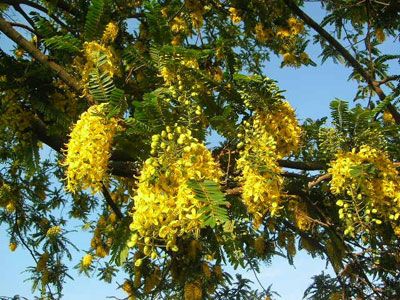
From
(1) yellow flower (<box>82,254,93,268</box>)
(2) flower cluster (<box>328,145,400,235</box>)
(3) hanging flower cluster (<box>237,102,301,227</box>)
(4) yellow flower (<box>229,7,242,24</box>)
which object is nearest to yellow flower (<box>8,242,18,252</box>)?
(1) yellow flower (<box>82,254,93,268</box>)

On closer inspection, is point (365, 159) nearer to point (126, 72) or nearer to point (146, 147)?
point (146, 147)

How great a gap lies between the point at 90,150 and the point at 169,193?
63 cm

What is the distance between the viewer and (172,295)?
4.59 metres

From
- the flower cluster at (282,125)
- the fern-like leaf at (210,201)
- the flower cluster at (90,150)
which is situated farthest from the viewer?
the flower cluster at (282,125)

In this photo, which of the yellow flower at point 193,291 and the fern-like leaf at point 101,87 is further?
the yellow flower at point 193,291

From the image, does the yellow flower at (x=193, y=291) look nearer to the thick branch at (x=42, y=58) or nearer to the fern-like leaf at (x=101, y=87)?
the thick branch at (x=42, y=58)

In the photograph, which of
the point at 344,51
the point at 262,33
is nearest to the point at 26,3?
the point at 262,33

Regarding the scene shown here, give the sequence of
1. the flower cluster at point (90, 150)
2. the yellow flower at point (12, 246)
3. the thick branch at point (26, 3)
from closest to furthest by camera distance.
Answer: the flower cluster at point (90, 150)
the thick branch at point (26, 3)
the yellow flower at point (12, 246)

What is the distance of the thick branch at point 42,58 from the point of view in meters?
3.52

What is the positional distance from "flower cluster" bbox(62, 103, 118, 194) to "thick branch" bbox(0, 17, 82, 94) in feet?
2.49

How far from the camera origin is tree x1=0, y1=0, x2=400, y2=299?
2600 millimetres

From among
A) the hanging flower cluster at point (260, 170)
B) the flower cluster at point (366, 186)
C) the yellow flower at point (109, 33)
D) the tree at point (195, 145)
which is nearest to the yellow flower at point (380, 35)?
the tree at point (195, 145)

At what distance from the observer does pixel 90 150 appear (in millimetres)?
2760

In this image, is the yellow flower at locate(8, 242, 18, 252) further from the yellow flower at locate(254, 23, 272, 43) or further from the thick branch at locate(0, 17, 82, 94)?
the yellow flower at locate(254, 23, 272, 43)
